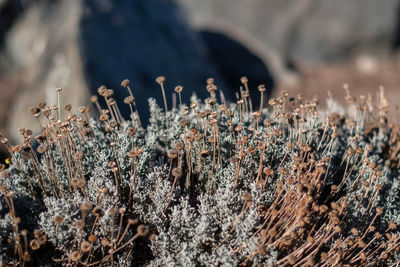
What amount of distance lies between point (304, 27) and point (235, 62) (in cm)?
169

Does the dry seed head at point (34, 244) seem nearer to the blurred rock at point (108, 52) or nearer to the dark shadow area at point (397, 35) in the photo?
the blurred rock at point (108, 52)

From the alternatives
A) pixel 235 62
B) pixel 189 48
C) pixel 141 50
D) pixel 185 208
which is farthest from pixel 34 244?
pixel 235 62

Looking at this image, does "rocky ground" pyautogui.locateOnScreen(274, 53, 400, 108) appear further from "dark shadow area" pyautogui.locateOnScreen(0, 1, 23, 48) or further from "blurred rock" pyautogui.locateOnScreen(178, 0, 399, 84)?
"dark shadow area" pyautogui.locateOnScreen(0, 1, 23, 48)

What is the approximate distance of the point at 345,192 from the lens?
2629 mm

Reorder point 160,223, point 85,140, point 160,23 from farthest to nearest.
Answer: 1. point 160,23
2. point 85,140
3. point 160,223

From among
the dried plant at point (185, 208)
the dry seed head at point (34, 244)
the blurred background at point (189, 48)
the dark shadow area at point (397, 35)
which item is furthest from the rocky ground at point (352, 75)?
the dry seed head at point (34, 244)

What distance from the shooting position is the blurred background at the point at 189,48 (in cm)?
475

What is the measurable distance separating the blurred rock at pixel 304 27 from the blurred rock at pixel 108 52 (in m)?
2.02

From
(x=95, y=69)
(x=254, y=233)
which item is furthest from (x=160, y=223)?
(x=95, y=69)

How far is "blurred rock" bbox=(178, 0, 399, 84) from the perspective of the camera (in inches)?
301

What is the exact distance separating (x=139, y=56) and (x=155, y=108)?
2.47 metres

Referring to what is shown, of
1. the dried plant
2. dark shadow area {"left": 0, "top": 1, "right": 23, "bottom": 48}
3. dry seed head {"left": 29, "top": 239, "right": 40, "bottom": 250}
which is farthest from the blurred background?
dry seed head {"left": 29, "top": 239, "right": 40, "bottom": 250}

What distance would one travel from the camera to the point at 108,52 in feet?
15.7

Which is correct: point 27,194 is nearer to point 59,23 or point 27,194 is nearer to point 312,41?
point 59,23
